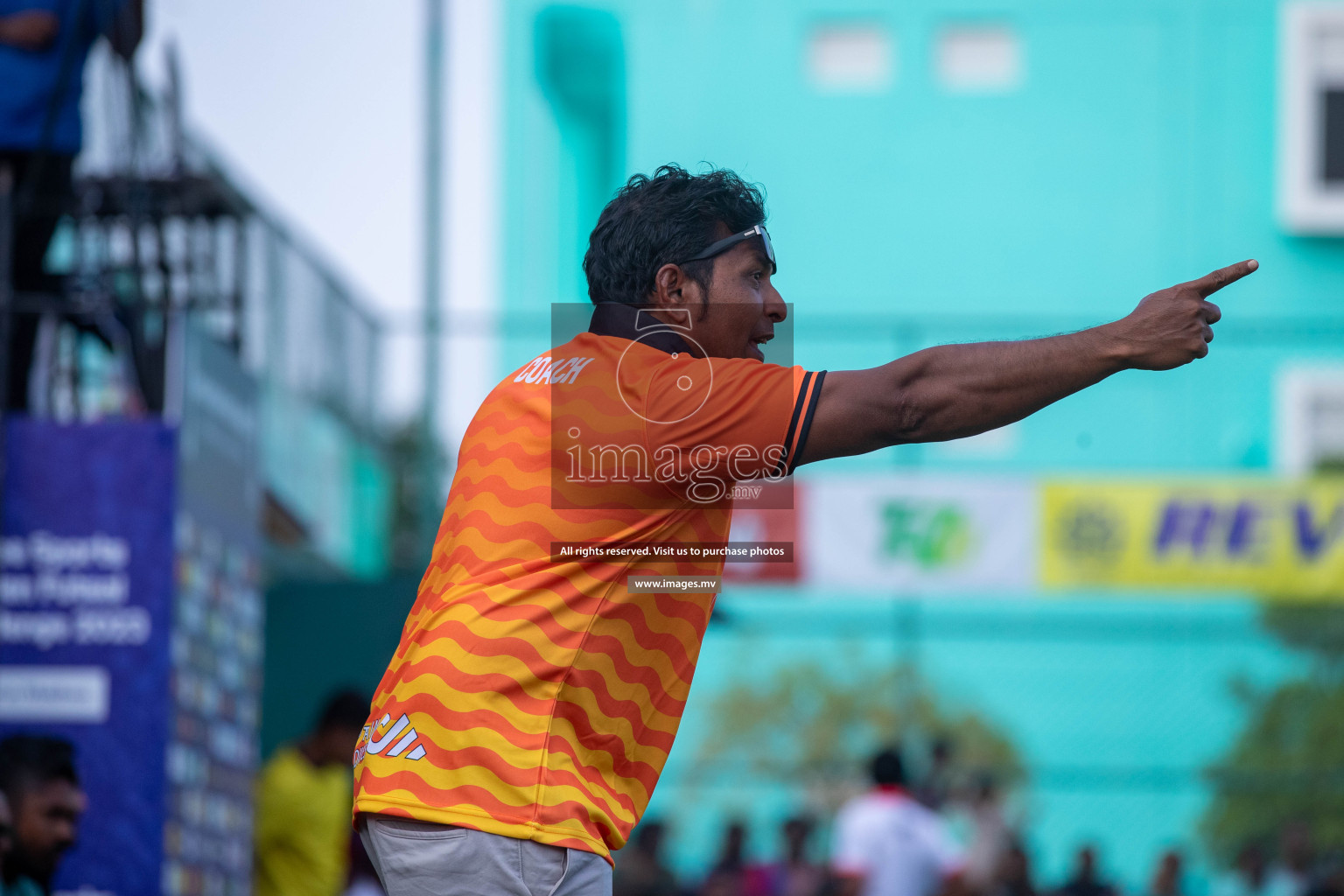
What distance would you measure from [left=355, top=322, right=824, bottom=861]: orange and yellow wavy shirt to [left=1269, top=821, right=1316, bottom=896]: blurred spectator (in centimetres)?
939

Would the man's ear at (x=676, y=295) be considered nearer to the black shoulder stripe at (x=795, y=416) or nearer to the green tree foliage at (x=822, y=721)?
the black shoulder stripe at (x=795, y=416)

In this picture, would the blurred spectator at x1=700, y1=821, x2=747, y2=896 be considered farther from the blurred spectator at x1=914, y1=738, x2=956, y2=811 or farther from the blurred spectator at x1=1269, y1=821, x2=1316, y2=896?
the blurred spectator at x1=1269, y1=821, x2=1316, y2=896

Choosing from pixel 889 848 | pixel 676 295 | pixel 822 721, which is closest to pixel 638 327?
pixel 676 295

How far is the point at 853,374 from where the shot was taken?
2578 millimetres

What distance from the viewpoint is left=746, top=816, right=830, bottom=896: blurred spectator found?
396 inches

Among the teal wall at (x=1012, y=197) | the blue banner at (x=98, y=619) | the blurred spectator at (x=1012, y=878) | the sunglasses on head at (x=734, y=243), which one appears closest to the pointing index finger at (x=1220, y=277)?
the sunglasses on head at (x=734, y=243)

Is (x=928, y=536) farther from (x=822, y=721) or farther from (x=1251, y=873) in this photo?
(x=822, y=721)

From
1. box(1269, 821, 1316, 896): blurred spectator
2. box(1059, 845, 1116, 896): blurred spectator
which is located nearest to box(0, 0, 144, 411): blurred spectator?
box(1059, 845, 1116, 896): blurred spectator

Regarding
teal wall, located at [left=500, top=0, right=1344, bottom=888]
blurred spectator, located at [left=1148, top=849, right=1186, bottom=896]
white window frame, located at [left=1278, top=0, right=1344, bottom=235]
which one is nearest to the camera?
blurred spectator, located at [left=1148, top=849, right=1186, bottom=896]

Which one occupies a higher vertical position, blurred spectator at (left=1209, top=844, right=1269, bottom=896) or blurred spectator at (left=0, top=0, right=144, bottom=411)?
blurred spectator at (left=0, top=0, right=144, bottom=411)

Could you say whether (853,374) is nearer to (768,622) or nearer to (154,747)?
(154,747)

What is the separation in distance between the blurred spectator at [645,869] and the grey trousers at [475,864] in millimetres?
6661

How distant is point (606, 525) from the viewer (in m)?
2.66

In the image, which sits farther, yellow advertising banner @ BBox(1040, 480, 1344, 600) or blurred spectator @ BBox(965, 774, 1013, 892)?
yellow advertising banner @ BBox(1040, 480, 1344, 600)
